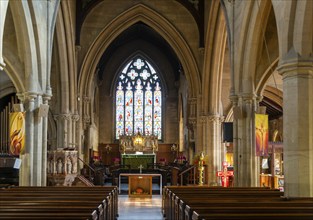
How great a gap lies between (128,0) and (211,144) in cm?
741

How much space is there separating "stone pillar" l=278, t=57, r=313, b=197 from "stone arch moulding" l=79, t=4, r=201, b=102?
12680 millimetres

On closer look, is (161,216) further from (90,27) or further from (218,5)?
(90,27)

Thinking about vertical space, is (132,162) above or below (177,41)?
below

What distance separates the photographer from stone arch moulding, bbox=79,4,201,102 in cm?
2167

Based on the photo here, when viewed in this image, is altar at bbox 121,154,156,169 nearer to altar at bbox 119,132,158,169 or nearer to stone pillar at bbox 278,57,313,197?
altar at bbox 119,132,158,169

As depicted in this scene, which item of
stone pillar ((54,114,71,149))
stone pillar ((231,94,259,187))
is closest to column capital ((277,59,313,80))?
stone pillar ((231,94,259,187))

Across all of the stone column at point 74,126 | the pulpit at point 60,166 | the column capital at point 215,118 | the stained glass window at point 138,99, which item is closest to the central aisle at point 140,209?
the pulpit at point 60,166

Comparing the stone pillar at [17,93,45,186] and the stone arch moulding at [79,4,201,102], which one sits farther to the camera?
the stone arch moulding at [79,4,201,102]

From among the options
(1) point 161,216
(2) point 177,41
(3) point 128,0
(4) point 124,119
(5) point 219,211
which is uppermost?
(3) point 128,0

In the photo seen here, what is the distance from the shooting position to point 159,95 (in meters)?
34.0

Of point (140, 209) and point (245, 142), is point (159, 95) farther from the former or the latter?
point (140, 209)

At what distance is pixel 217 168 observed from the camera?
20438mm

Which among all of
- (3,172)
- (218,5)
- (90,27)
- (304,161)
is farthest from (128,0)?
(304,161)

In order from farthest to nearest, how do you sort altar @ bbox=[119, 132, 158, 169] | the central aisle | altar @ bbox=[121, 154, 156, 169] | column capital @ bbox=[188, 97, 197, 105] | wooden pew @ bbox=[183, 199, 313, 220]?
altar @ bbox=[119, 132, 158, 169]
altar @ bbox=[121, 154, 156, 169]
column capital @ bbox=[188, 97, 197, 105]
the central aisle
wooden pew @ bbox=[183, 199, 313, 220]
